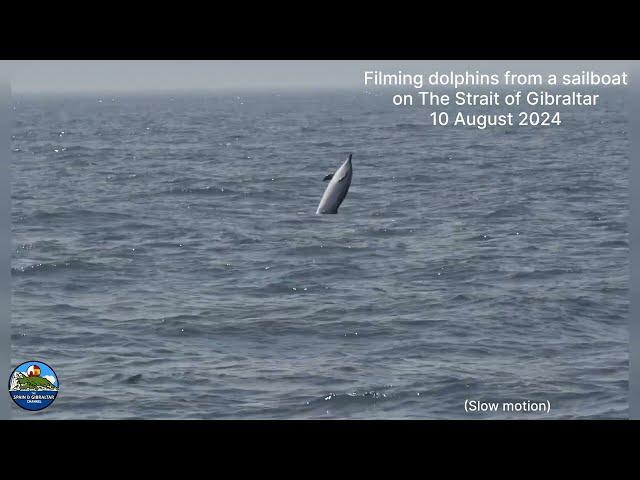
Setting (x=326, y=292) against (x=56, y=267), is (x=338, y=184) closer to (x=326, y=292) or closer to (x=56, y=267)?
(x=326, y=292)

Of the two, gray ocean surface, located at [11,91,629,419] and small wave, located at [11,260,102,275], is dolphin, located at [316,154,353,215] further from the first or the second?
small wave, located at [11,260,102,275]

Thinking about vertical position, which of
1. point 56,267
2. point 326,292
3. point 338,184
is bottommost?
point 326,292

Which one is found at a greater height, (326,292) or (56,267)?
(56,267)

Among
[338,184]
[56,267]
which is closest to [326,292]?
[338,184]

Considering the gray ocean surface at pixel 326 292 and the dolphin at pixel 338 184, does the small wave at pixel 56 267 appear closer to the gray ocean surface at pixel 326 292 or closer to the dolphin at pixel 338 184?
the gray ocean surface at pixel 326 292

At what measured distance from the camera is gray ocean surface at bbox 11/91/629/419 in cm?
1680

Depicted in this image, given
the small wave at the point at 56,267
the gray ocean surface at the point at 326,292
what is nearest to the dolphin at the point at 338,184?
the gray ocean surface at the point at 326,292

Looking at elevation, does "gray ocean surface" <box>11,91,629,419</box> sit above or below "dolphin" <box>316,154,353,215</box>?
below

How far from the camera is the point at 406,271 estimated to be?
2256cm

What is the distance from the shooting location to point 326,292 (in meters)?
22.0

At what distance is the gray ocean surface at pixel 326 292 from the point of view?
1680cm

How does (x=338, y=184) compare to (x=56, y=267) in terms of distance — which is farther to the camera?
(x=338, y=184)

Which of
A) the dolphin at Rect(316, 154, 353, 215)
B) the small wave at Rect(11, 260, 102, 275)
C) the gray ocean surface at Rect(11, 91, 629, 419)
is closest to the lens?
the gray ocean surface at Rect(11, 91, 629, 419)

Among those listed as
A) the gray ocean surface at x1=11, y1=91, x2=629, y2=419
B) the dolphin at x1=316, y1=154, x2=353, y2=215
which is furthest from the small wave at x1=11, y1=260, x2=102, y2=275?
the dolphin at x1=316, y1=154, x2=353, y2=215
